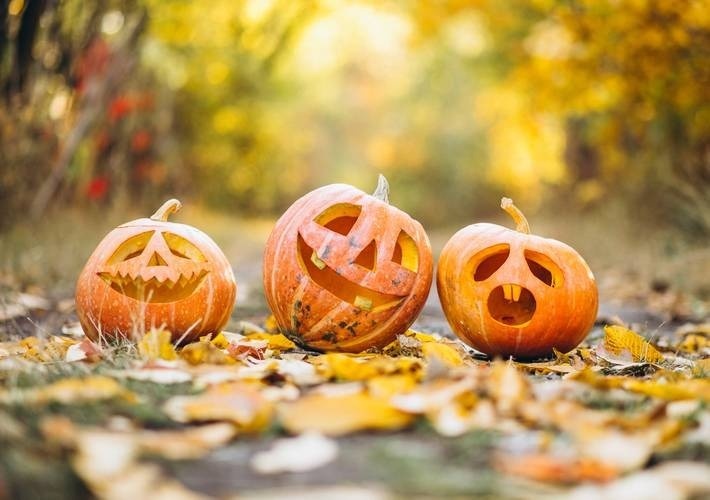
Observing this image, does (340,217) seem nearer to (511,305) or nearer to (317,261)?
(317,261)

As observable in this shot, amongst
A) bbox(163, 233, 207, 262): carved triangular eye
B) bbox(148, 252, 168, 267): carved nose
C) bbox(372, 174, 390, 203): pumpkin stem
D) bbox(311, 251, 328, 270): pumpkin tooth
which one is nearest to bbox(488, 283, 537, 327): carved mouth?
bbox(372, 174, 390, 203): pumpkin stem

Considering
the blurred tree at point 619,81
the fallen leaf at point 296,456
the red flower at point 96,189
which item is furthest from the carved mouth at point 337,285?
the red flower at point 96,189

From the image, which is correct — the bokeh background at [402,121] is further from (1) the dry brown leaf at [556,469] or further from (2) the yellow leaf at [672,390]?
(1) the dry brown leaf at [556,469]

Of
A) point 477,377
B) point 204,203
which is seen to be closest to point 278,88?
point 204,203

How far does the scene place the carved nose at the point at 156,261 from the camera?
289cm

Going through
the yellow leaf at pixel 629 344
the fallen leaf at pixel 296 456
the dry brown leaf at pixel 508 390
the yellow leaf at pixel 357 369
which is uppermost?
the yellow leaf at pixel 629 344

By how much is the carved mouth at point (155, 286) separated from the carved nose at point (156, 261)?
0.08 meters

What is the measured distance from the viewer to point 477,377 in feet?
6.09

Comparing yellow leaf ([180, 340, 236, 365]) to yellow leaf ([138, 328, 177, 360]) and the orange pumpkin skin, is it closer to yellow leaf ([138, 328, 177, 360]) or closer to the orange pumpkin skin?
yellow leaf ([138, 328, 177, 360])

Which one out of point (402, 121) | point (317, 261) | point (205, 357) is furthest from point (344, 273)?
point (402, 121)

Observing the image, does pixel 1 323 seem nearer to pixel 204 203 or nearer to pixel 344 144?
pixel 204 203

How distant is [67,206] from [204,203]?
25.6ft

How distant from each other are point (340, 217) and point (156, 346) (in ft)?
3.41

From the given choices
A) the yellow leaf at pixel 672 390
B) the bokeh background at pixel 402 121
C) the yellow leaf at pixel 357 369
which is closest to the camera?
the yellow leaf at pixel 672 390
